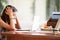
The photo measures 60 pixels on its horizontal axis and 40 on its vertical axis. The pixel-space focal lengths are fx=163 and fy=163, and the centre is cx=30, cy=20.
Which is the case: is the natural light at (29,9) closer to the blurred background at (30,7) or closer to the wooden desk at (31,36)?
the blurred background at (30,7)

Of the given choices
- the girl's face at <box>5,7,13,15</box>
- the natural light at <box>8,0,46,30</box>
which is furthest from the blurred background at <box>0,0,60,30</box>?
the girl's face at <box>5,7,13,15</box>

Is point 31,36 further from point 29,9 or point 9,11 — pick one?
point 29,9

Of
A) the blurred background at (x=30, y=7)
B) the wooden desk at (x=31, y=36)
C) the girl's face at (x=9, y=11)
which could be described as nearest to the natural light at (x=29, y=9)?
the blurred background at (x=30, y=7)

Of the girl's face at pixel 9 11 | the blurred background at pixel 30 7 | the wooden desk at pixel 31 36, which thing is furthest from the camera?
the blurred background at pixel 30 7

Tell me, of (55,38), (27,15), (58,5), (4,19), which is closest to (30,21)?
(27,15)

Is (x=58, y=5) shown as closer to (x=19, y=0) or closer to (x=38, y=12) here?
(x=38, y=12)

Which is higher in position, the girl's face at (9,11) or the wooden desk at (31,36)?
the girl's face at (9,11)

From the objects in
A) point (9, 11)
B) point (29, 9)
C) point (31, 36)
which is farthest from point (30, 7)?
point (31, 36)

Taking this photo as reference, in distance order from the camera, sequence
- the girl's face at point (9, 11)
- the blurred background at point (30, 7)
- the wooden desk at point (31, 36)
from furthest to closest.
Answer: the blurred background at point (30, 7) < the girl's face at point (9, 11) < the wooden desk at point (31, 36)

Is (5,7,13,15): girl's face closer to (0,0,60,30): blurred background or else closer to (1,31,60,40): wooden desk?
(1,31,60,40): wooden desk

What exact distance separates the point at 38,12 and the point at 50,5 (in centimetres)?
36

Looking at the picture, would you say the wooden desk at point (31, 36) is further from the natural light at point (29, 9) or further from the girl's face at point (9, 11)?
the natural light at point (29, 9)

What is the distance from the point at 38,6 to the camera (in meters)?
4.31

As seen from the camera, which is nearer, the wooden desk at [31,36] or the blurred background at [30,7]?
the wooden desk at [31,36]
